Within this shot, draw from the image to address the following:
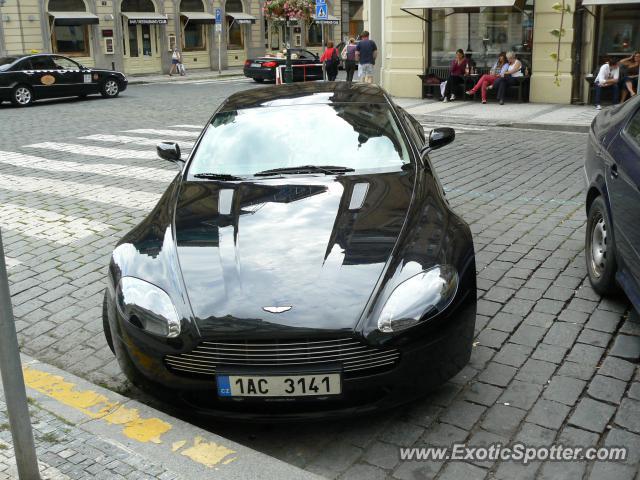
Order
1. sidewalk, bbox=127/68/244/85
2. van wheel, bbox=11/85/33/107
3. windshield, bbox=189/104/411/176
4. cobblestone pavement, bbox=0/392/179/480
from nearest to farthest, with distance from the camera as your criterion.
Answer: cobblestone pavement, bbox=0/392/179/480 < windshield, bbox=189/104/411/176 < van wheel, bbox=11/85/33/107 < sidewalk, bbox=127/68/244/85

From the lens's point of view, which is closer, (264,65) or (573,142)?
(573,142)

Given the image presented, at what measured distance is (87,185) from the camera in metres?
9.65

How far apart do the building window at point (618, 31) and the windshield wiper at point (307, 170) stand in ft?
49.9

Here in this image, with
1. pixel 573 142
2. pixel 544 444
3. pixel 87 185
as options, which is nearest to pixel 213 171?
pixel 544 444

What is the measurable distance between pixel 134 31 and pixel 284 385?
38.8m

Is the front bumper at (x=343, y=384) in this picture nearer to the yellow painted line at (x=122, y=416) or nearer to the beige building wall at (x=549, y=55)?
the yellow painted line at (x=122, y=416)

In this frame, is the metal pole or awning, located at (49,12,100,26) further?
awning, located at (49,12,100,26)

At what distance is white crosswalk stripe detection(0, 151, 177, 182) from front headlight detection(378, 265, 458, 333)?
263 inches

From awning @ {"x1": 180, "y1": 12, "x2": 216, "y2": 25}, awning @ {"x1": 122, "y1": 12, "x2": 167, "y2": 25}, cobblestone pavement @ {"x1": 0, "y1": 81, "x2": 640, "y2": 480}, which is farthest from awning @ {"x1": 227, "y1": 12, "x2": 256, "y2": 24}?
cobblestone pavement @ {"x1": 0, "y1": 81, "x2": 640, "y2": 480}

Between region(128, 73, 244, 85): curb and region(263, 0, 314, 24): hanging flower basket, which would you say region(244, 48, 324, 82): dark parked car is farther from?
region(128, 73, 244, 85): curb

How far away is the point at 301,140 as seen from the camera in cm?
516

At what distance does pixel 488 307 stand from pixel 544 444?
68.1 inches

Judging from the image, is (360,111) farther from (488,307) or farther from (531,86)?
(531,86)

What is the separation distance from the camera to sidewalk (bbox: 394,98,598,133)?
48.3ft
